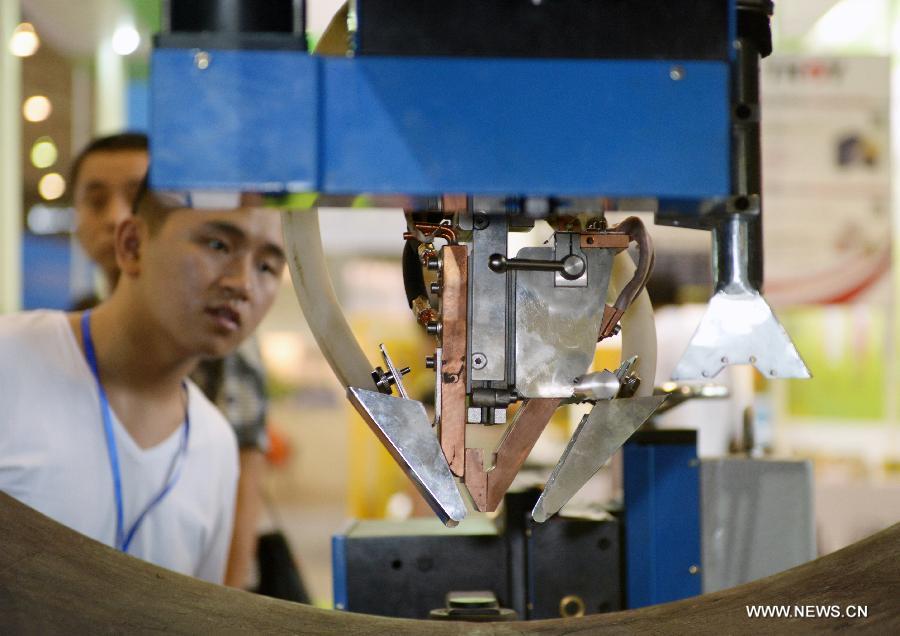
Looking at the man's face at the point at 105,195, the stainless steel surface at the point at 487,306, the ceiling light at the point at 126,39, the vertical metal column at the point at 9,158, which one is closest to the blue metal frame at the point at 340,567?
the stainless steel surface at the point at 487,306

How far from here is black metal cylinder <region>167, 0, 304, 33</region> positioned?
0.69 metres

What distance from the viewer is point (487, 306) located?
2.66 ft

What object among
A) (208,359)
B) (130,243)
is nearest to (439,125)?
(130,243)

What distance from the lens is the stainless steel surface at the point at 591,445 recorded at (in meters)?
0.84

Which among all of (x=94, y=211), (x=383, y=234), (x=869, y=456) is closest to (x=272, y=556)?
(x=94, y=211)

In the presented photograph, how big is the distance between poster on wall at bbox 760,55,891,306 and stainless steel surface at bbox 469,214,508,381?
78.9 inches

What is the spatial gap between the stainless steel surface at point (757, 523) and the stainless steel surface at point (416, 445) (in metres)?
0.48

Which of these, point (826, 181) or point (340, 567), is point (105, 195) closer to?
point (340, 567)

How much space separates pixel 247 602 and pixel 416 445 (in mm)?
214

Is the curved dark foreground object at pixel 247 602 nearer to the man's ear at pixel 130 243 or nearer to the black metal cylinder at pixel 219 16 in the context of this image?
the black metal cylinder at pixel 219 16

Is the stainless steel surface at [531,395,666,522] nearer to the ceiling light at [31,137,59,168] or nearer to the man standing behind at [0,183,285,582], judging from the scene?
the man standing behind at [0,183,285,582]

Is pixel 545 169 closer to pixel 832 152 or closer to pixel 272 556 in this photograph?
pixel 272 556

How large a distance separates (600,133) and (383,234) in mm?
2216

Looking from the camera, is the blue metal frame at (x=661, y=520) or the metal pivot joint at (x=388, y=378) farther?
the blue metal frame at (x=661, y=520)
